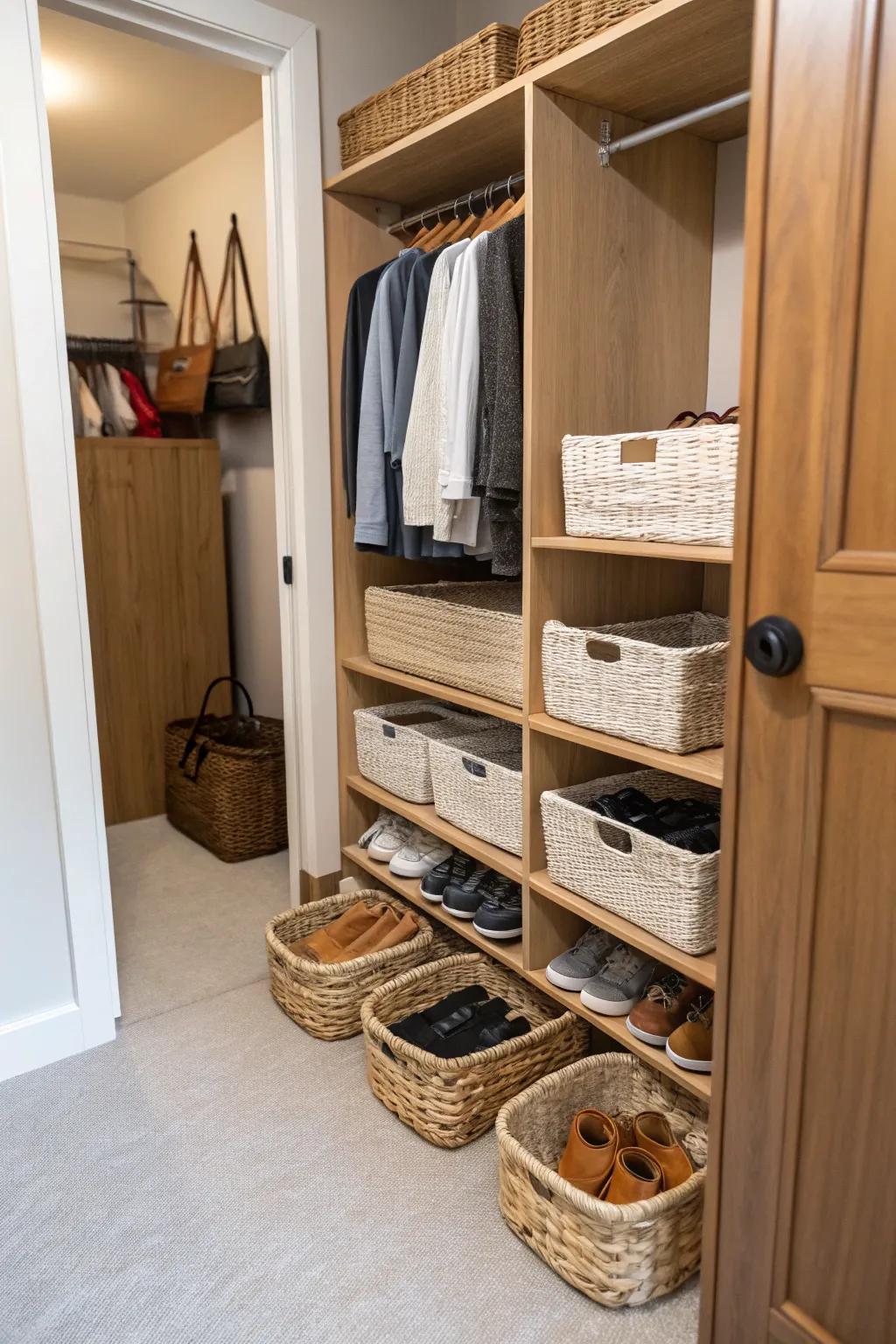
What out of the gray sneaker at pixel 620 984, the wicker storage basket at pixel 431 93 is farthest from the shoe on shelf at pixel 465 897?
the wicker storage basket at pixel 431 93

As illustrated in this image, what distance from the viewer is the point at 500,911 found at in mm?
2049

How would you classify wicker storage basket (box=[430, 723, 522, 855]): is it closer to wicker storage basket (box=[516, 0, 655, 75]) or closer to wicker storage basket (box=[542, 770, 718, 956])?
wicker storage basket (box=[542, 770, 718, 956])

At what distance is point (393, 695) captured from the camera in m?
2.64

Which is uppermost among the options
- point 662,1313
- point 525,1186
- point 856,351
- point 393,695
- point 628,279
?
point 628,279

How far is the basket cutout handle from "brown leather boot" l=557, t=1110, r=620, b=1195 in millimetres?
1134

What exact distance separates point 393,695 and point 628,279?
126cm

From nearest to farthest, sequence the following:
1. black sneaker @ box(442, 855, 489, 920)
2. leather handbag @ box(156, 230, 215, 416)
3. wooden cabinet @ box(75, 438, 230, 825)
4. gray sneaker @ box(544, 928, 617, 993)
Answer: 1. gray sneaker @ box(544, 928, 617, 993)
2. black sneaker @ box(442, 855, 489, 920)
3. wooden cabinet @ box(75, 438, 230, 825)
4. leather handbag @ box(156, 230, 215, 416)

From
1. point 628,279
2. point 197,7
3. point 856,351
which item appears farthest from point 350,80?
point 856,351

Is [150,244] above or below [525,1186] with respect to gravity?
above

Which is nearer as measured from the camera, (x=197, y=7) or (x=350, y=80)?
(x=197, y=7)

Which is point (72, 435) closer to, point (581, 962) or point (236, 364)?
point (581, 962)

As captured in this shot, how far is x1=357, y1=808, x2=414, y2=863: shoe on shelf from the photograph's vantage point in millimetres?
2459

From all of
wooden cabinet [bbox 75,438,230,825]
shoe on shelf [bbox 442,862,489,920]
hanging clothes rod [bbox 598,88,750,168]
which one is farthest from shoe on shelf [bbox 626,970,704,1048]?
wooden cabinet [bbox 75,438,230,825]

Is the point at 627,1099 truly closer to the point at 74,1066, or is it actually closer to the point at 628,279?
the point at 74,1066
